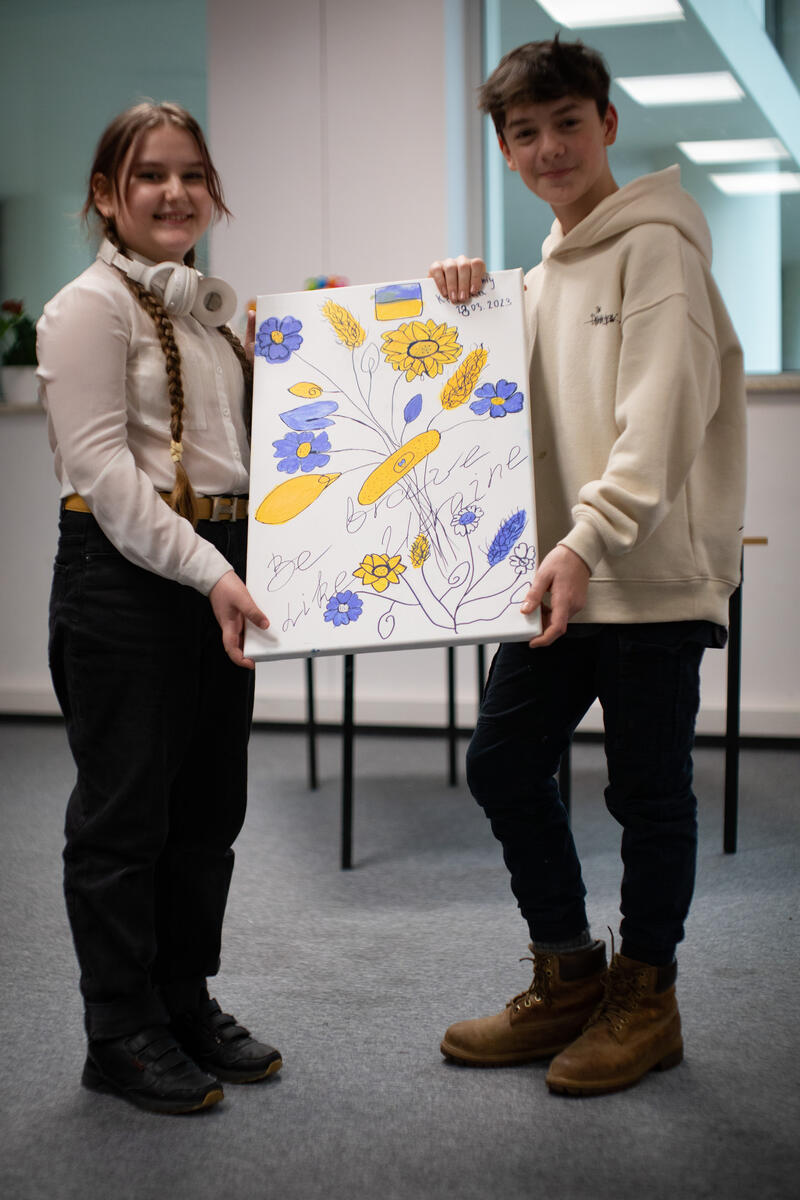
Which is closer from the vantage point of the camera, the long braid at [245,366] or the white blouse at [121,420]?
the white blouse at [121,420]

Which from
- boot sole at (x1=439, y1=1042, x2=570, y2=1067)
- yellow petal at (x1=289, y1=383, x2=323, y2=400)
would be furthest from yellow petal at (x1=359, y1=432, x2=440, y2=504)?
boot sole at (x1=439, y1=1042, x2=570, y2=1067)

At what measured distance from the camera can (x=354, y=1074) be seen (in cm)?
157

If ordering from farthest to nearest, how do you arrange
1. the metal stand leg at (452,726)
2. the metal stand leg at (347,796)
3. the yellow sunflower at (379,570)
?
the metal stand leg at (452,726) < the metal stand leg at (347,796) < the yellow sunflower at (379,570)

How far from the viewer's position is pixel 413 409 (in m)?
1.51

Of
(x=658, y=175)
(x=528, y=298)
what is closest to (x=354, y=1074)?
(x=528, y=298)

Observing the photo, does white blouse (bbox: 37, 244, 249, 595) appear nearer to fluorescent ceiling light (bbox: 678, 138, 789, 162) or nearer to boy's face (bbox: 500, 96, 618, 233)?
boy's face (bbox: 500, 96, 618, 233)

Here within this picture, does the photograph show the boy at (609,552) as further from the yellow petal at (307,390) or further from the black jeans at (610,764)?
the yellow petal at (307,390)

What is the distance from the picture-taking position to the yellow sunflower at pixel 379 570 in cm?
142

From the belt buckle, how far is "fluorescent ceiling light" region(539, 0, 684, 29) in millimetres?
3164

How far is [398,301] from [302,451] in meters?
0.26

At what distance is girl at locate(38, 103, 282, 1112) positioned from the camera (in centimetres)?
138

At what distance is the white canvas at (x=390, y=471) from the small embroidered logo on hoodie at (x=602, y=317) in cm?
10

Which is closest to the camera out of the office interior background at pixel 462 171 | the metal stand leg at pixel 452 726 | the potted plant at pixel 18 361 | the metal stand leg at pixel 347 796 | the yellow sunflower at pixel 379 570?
the yellow sunflower at pixel 379 570

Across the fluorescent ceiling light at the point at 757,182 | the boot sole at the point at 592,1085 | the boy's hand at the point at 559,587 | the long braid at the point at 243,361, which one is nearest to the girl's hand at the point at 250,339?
the long braid at the point at 243,361
